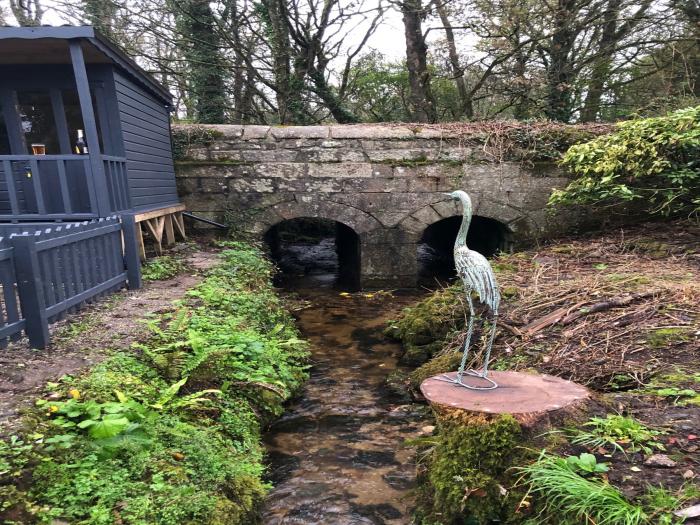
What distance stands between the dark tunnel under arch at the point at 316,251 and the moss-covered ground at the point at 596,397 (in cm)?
438

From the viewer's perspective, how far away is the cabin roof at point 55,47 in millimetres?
5516

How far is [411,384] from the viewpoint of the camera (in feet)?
16.3

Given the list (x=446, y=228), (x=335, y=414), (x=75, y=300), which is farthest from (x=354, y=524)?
(x=446, y=228)

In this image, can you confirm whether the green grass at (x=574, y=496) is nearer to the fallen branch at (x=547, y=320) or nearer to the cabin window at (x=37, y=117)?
the fallen branch at (x=547, y=320)

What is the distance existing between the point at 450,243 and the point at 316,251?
4172 millimetres

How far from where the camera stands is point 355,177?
902cm

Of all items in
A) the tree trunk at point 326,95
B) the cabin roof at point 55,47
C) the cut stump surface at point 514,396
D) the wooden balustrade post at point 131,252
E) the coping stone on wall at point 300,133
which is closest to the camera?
the cut stump surface at point 514,396

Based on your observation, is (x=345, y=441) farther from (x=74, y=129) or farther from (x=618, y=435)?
(x=74, y=129)

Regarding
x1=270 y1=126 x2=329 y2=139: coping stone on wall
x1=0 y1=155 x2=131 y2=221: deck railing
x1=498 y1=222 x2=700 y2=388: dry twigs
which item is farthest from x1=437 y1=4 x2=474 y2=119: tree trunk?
x1=0 y1=155 x2=131 y2=221: deck railing

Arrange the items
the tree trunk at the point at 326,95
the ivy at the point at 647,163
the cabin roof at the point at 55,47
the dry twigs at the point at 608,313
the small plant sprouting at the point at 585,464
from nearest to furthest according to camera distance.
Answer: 1. the small plant sprouting at the point at 585,464
2. the dry twigs at the point at 608,313
3. the cabin roof at the point at 55,47
4. the ivy at the point at 647,163
5. the tree trunk at the point at 326,95

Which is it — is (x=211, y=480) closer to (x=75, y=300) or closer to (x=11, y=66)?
(x=75, y=300)

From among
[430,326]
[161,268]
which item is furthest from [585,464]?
[161,268]

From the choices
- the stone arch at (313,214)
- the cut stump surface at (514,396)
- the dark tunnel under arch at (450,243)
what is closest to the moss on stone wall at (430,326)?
the cut stump surface at (514,396)

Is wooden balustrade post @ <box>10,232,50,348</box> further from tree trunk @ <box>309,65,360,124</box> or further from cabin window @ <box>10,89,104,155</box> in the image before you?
tree trunk @ <box>309,65,360,124</box>
